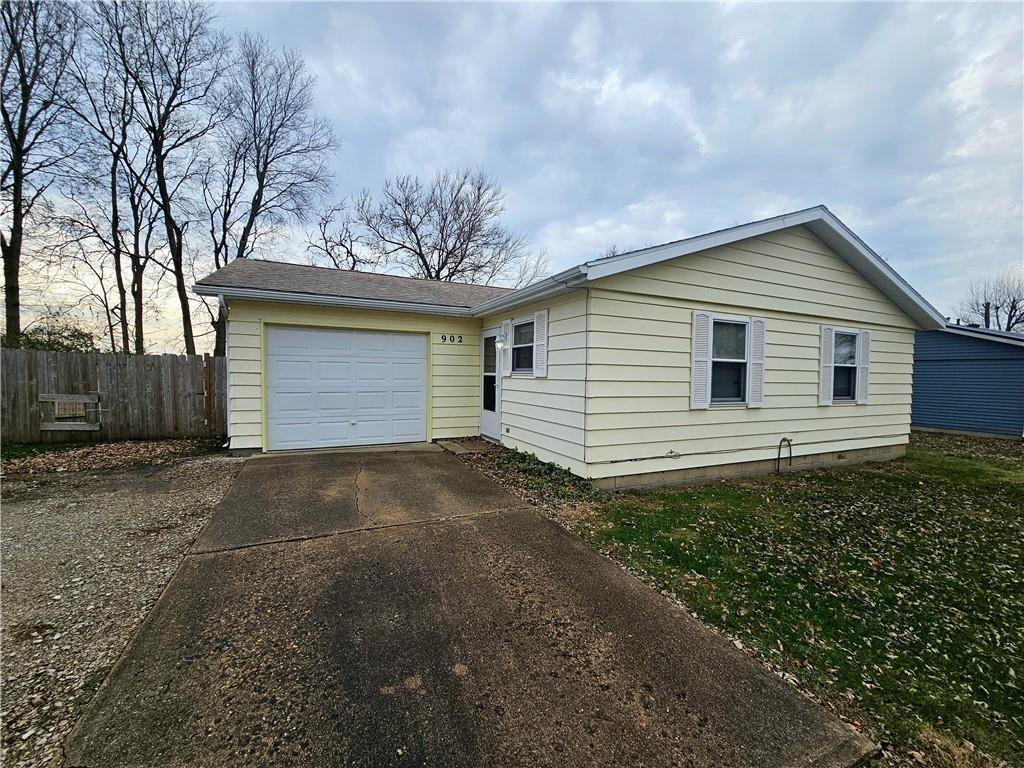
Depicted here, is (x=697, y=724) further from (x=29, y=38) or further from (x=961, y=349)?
(x=29, y=38)

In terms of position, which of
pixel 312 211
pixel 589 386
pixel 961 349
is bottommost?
pixel 589 386

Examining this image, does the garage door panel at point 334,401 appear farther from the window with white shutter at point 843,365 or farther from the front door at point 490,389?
the window with white shutter at point 843,365

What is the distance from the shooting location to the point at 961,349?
37.7 feet

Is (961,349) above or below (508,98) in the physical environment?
below

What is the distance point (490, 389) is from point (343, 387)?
2663mm

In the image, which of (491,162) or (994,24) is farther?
(491,162)

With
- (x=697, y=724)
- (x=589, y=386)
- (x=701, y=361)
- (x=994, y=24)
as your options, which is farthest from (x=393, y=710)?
(x=994, y=24)

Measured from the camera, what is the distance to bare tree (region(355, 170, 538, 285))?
18.0 meters

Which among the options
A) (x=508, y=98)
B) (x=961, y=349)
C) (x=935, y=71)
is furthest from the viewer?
(x=961, y=349)

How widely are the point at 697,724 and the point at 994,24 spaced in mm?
9716

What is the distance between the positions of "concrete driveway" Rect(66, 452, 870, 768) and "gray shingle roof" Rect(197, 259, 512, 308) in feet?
14.9

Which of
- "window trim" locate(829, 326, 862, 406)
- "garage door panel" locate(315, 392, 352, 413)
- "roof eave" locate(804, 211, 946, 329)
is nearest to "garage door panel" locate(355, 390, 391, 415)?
"garage door panel" locate(315, 392, 352, 413)

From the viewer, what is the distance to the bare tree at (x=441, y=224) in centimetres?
1802

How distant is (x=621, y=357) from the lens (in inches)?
206
